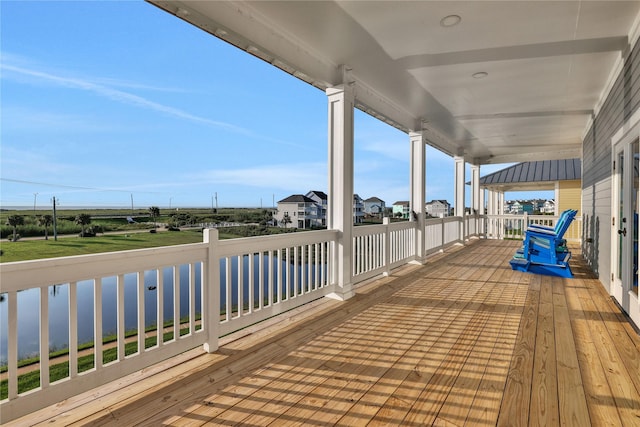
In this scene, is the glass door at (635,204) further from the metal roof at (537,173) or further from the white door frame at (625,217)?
the metal roof at (537,173)

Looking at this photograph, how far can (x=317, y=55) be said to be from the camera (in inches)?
145

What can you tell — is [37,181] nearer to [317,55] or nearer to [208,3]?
[208,3]

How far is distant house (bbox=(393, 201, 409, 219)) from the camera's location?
19.9ft

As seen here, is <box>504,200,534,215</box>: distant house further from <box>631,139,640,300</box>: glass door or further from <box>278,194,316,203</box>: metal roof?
<box>278,194,316,203</box>: metal roof

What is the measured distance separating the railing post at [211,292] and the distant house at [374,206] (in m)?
2.68

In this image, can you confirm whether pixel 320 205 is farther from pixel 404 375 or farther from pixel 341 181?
pixel 404 375

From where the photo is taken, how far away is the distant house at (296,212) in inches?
130

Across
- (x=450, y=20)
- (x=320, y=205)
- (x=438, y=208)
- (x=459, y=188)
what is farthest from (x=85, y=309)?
(x=459, y=188)

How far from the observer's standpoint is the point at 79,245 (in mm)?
1746

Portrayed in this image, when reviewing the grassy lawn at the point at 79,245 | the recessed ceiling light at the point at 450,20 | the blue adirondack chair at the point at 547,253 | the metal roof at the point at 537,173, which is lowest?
the blue adirondack chair at the point at 547,253

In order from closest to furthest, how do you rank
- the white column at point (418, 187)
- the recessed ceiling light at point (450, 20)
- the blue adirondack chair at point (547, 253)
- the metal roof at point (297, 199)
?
1. the recessed ceiling light at point (450, 20)
2. the metal roof at point (297, 199)
3. the blue adirondack chair at point (547, 253)
4. the white column at point (418, 187)

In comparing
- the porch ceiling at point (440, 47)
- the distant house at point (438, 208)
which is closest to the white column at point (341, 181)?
the porch ceiling at point (440, 47)

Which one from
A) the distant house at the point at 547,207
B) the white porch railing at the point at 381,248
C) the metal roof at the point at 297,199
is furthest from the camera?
the distant house at the point at 547,207

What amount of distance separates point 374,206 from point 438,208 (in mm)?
3404
